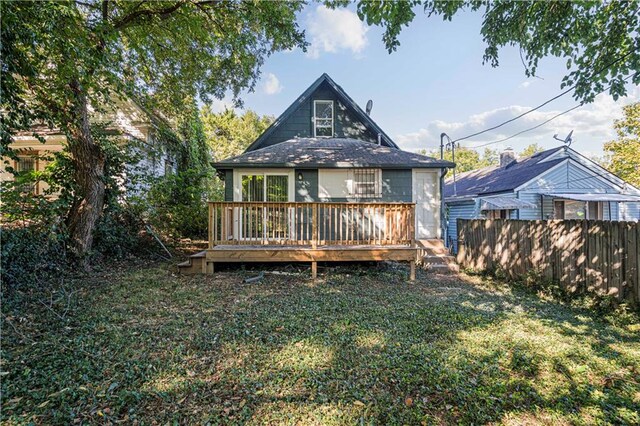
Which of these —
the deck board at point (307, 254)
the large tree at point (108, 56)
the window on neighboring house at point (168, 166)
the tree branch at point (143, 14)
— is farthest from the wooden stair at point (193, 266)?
the window on neighboring house at point (168, 166)

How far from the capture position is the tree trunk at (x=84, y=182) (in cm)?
637

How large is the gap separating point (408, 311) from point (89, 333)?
446cm

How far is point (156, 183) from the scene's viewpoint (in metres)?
9.71

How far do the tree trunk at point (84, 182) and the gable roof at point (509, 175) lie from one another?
52.0 ft

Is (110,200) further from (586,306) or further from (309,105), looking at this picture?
(586,306)

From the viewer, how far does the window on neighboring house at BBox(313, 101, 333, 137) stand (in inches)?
429

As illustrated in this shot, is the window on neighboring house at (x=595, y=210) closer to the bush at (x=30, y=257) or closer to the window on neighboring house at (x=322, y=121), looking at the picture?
the window on neighboring house at (x=322, y=121)

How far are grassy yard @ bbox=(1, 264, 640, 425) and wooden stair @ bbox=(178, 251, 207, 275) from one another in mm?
1610

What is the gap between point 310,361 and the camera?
303cm

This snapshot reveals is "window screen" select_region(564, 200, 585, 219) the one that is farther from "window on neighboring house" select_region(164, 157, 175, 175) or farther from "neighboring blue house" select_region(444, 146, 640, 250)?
"window on neighboring house" select_region(164, 157, 175, 175)

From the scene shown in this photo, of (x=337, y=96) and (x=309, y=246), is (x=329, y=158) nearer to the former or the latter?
(x=309, y=246)

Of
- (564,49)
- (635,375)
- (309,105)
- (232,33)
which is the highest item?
(232,33)

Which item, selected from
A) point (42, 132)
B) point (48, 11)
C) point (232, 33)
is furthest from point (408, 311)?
point (42, 132)

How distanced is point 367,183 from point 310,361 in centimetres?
684
